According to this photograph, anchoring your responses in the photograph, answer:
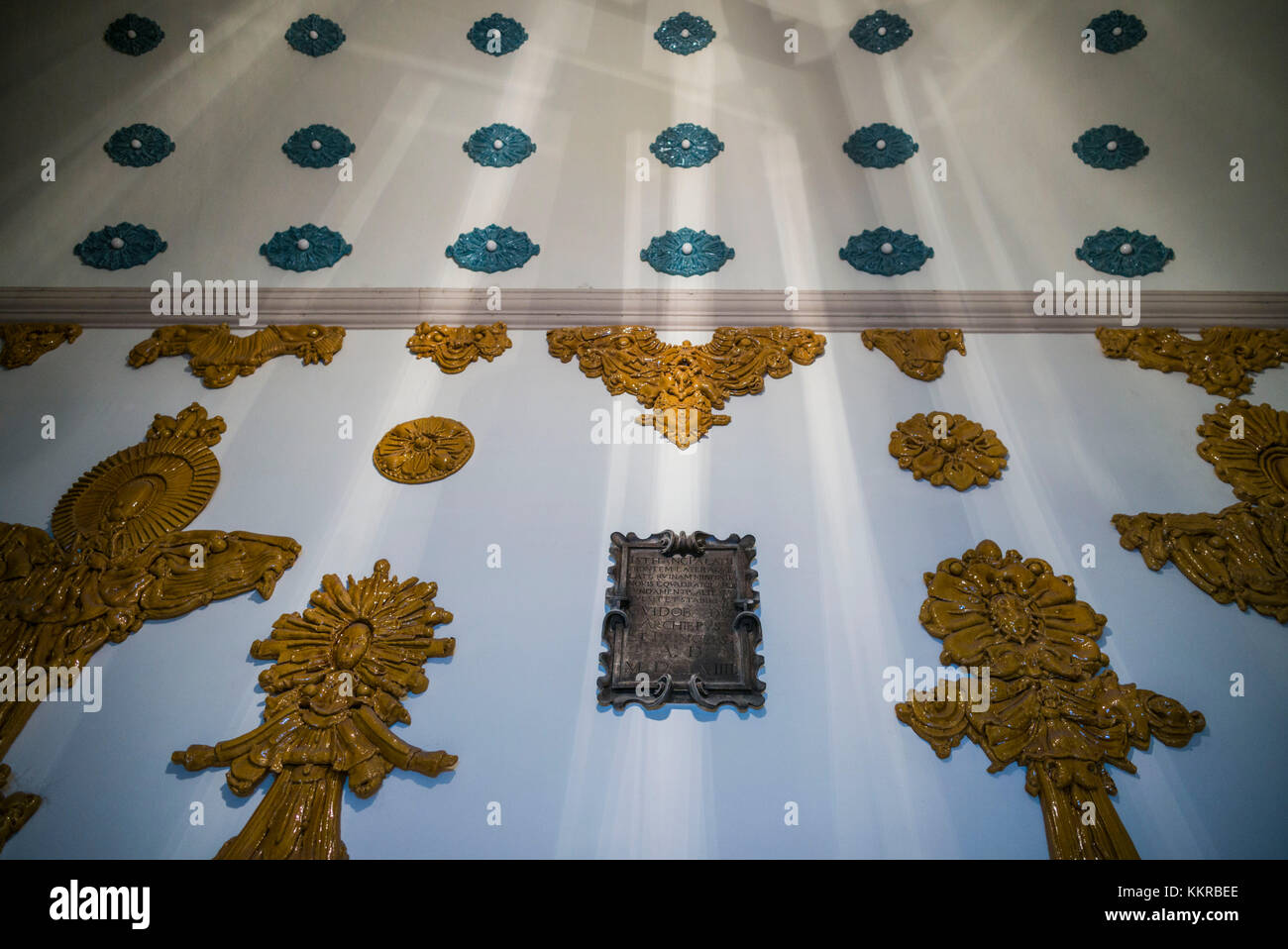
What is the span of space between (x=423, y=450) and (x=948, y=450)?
246cm

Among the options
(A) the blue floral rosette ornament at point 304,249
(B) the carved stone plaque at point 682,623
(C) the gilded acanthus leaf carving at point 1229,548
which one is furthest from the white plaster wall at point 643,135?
(B) the carved stone plaque at point 682,623

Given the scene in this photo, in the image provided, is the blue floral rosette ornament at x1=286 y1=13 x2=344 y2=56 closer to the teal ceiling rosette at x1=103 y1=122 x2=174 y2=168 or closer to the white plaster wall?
the white plaster wall

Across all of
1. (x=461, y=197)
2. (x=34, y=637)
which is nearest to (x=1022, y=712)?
(x=34, y=637)

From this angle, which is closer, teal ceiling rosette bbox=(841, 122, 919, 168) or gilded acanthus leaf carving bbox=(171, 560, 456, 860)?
gilded acanthus leaf carving bbox=(171, 560, 456, 860)

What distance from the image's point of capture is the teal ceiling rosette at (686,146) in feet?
13.9

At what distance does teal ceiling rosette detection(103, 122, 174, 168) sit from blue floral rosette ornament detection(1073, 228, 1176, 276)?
5609mm

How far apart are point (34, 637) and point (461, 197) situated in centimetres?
307

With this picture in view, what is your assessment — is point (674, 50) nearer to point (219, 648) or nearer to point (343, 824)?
point (219, 648)

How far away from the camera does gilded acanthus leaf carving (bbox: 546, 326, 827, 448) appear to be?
3.32m

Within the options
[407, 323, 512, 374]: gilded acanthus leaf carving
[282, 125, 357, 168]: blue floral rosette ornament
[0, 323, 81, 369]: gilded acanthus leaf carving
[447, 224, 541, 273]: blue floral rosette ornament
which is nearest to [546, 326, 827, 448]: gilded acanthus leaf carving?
[407, 323, 512, 374]: gilded acanthus leaf carving

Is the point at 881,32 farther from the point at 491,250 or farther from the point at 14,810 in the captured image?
the point at 14,810

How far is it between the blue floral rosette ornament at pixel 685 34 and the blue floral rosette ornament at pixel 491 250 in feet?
6.36

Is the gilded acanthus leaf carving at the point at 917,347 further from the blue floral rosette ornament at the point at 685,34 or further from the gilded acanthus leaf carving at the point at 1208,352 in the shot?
the blue floral rosette ornament at the point at 685,34

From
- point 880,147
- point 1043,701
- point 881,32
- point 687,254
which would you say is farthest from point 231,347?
point 881,32
